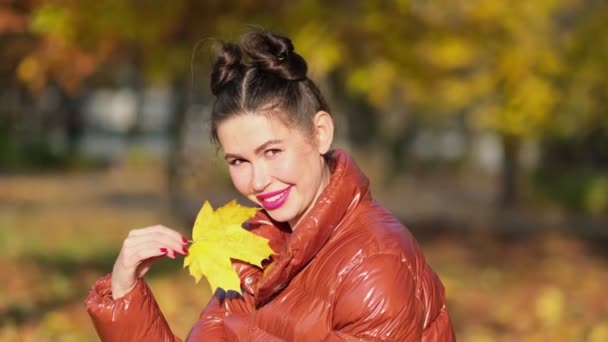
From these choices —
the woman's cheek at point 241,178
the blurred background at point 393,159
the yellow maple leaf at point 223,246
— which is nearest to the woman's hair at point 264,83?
the woman's cheek at point 241,178

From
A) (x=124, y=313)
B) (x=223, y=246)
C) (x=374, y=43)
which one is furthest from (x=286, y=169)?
(x=374, y=43)

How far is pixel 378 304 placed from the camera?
2.24 m

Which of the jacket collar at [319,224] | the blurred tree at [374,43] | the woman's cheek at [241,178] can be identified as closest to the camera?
the jacket collar at [319,224]

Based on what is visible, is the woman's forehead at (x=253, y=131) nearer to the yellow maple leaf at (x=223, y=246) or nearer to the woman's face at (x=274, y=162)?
the woman's face at (x=274, y=162)

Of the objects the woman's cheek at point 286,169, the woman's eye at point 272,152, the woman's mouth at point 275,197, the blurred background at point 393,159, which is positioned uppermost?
the woman's eye at point 272,152

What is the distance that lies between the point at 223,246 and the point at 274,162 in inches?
10.1

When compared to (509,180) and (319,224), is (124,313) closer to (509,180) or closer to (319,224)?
(319,224)

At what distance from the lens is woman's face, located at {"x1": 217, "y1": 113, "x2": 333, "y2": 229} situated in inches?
96.1

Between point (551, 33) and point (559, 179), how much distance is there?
495cm

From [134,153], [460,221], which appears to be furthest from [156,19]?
[134,153]

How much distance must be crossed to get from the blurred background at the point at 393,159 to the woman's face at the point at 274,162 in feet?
1.54

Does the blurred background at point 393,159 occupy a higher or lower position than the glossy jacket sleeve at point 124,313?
lower

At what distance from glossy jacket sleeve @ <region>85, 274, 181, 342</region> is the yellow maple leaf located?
7.3 inches

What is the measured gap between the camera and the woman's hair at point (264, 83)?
8.04ft
